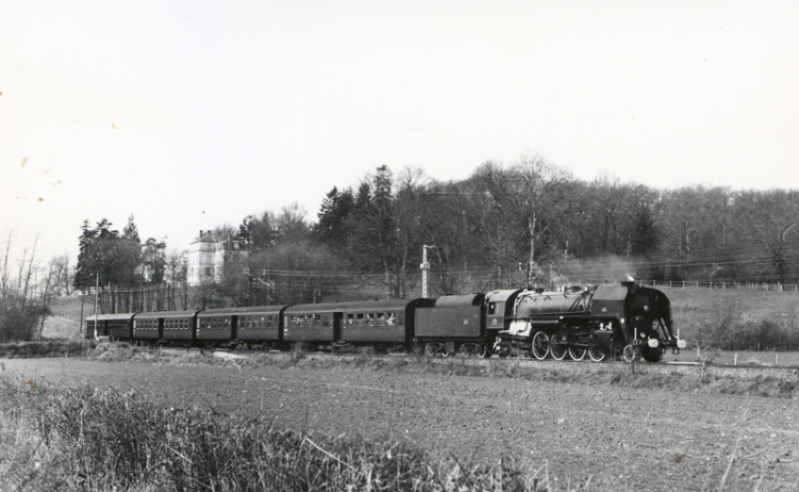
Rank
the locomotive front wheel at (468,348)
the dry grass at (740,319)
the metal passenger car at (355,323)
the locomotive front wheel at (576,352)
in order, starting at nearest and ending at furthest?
the locomotive front wheel at (576,352) → the locomotive front wheel at (468,348) → the metal passenger car at (355,323) → the dry grass at (740,319)

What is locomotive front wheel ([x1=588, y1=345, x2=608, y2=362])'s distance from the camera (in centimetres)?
2320

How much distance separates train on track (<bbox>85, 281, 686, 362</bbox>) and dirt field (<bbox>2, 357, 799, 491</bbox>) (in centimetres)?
557

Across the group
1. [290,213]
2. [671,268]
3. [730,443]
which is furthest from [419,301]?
[290,213]

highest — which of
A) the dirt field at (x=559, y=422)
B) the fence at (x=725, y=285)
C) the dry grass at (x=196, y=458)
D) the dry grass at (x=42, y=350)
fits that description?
the fence at (x=725, y=285)

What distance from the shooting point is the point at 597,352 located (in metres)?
23.4

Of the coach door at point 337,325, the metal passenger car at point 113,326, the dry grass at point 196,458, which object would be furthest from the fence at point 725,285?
the dry grass at point 196,458

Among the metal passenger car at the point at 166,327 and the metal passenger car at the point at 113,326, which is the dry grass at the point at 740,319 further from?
the metal passenger car at the point at 113,326

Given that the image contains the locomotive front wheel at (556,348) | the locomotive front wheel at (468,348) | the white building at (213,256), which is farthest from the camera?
the white building at (213,256)

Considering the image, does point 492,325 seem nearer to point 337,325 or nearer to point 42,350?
point 337,325

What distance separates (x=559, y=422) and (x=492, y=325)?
52.0 feet

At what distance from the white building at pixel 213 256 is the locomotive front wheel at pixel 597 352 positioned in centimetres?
5406

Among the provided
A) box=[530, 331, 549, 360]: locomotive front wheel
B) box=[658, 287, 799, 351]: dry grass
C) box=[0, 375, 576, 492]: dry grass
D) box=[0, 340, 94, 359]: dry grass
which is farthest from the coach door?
box=[0, 375, 576, 492]: dry grass

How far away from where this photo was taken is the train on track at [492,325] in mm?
23188

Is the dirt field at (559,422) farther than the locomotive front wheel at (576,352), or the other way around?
the locomotive front wheel at (576,352)
